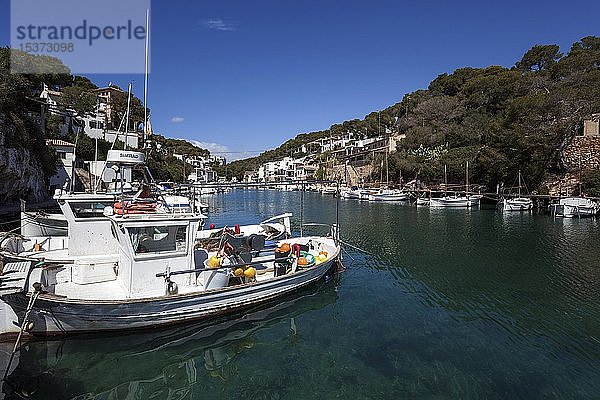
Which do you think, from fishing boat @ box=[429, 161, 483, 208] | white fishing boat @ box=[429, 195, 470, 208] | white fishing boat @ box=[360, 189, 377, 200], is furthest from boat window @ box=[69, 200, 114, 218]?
white fishing boat @ box=[360, 189, 377, 200]

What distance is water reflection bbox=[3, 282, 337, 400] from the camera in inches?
332

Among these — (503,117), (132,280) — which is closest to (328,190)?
(503,117)

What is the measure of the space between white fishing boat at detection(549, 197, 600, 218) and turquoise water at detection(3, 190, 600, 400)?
25684 millimetres

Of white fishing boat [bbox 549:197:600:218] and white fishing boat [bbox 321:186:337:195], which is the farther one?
white fishing boat [bbox 321:186:337:195]

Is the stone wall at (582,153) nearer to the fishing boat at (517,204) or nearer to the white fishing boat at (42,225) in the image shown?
the fishing boat at (517,204)

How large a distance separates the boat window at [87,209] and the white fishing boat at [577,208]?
42.8 meters

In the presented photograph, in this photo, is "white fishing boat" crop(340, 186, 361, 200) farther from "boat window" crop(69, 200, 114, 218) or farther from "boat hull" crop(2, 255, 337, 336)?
"boat hull" crop(2, 255, 337, 336)

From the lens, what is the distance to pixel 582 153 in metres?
47.7

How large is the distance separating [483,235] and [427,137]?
53.0m

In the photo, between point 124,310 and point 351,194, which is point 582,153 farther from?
point 124,310

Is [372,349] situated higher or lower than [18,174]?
lower

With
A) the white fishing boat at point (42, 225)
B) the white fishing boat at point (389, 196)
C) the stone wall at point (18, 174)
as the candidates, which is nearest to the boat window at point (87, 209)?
the white fishing boat at point (42, 225)


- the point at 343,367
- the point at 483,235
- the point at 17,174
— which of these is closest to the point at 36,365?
the point at 343,367

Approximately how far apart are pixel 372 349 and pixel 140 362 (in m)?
6.11
